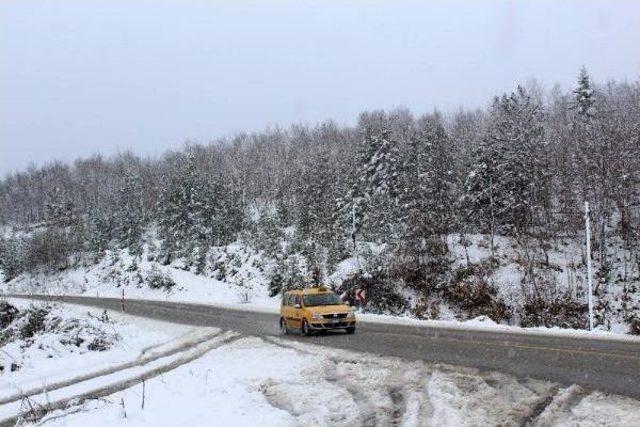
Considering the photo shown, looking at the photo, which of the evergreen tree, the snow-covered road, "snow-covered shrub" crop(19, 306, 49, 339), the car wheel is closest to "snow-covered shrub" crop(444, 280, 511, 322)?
the evergreen tree

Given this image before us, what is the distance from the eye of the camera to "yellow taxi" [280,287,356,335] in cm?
2186

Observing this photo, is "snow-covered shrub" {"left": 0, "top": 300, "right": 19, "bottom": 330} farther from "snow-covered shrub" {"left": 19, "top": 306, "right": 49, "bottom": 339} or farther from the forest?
the forest

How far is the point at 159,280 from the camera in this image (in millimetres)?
59438

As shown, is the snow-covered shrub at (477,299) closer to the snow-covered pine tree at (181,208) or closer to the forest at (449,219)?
the forest at (449,219)

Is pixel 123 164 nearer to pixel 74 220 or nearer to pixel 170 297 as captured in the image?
pixel 74 220

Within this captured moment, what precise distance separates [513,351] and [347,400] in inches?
236

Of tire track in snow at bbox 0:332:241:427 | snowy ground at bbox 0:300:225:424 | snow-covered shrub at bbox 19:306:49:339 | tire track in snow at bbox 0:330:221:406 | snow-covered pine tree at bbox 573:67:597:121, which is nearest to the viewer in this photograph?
tire track in snow at bbox 0:332:241:427

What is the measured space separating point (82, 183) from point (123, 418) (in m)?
174

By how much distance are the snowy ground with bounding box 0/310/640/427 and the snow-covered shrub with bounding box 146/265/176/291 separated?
4435cm

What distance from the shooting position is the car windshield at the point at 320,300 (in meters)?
22.9

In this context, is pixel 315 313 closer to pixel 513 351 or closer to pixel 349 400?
pixel 513 351

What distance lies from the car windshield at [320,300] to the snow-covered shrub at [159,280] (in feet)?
123

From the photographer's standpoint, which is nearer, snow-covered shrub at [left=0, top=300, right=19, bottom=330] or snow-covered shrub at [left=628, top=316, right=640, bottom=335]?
snow-covered shrub at [left=628, top=316, right=640, bottom=335]

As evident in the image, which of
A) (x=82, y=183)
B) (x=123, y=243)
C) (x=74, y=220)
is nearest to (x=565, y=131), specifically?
(x=123, y=243)
